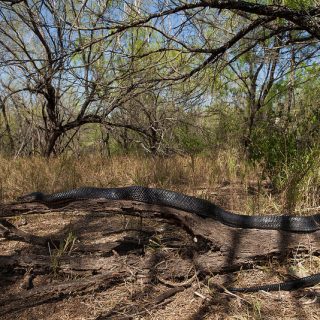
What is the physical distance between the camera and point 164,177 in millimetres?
5645

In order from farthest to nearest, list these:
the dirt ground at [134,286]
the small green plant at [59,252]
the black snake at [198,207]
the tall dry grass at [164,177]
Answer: the tall dry grass at [164,177] < the black snake at [198,207] < the small green plant at [59,252] < the dirt ground at [134,286]

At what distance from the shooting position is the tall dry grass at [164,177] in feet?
15.4

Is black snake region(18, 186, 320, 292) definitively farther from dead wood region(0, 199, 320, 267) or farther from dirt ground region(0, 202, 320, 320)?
dirt ground region(0, 202, 320, 320)

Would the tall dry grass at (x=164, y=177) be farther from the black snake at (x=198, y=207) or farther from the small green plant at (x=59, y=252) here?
the small green plant at (x=59, y=252)

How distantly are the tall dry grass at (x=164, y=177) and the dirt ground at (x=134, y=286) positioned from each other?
1.48m

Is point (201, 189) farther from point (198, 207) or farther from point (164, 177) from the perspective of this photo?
point (198, 207)

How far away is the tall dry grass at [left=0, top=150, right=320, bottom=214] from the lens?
15.4ft

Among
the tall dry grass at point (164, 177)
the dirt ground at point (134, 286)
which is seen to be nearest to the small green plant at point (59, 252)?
the dirt ground at point (134, 286)

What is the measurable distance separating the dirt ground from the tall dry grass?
4.87 feet

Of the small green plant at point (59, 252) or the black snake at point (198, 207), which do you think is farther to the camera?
the black snake at point (198, 207)

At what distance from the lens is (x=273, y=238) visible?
9.04 ft

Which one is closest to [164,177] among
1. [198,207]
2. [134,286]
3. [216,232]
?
[198,207]

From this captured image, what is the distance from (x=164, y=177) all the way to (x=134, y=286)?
10.5 ft

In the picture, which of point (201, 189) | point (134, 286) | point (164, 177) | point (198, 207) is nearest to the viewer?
point (134, 286)
